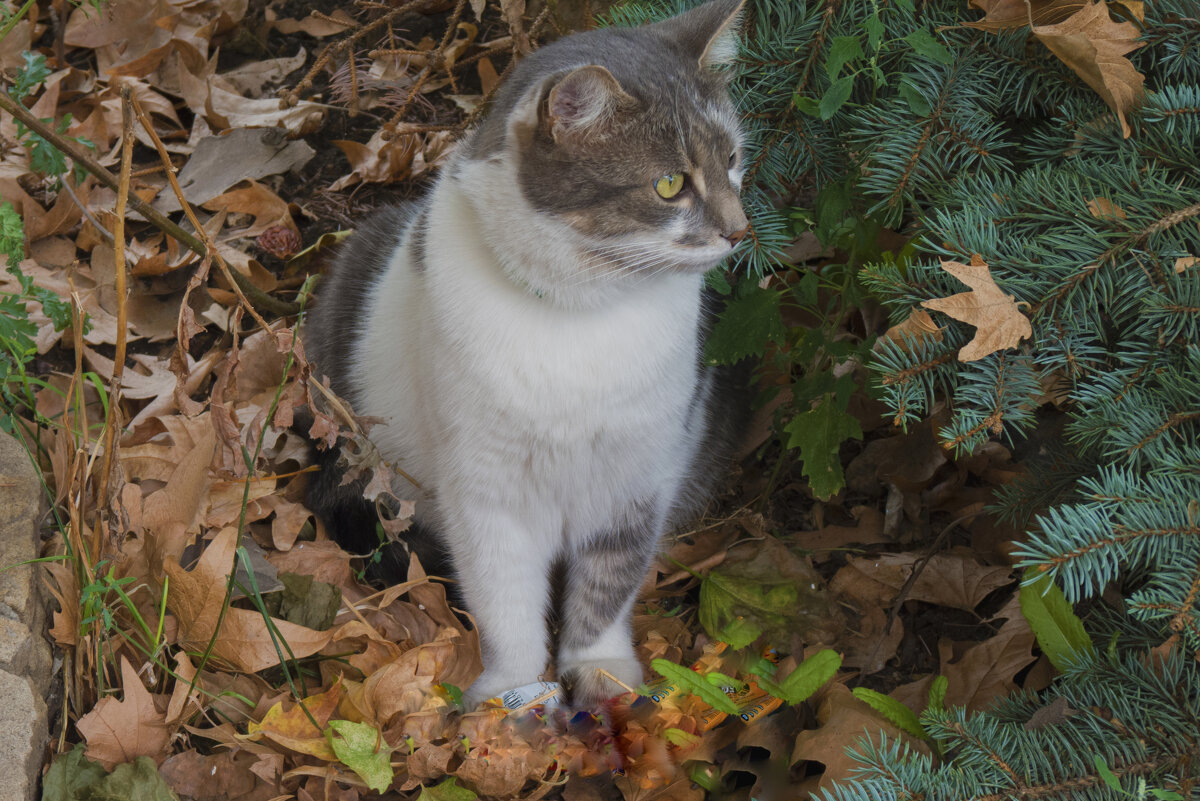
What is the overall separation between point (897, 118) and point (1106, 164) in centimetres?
36

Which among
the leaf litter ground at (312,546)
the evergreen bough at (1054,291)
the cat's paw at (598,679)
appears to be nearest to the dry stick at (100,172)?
the leaf litter ground at (312,546)

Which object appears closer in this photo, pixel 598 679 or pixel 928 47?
pixel 928 47

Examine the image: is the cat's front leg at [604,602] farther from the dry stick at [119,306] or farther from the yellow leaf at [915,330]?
the dry stick at [119,306]

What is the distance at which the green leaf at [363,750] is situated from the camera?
1.74 metres

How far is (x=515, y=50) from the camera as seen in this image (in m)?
2.54

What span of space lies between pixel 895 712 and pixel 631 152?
1.07 metres

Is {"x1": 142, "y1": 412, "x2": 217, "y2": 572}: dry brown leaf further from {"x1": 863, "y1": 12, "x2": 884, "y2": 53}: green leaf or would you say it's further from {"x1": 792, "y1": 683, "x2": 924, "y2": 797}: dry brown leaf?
{"x1": 863, "y1": 12, "x2": 884, "y2": 53}: green leaf

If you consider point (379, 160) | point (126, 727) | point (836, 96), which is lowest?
point (126, 727)

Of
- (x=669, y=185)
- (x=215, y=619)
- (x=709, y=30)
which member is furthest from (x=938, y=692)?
(x=215, y=619)

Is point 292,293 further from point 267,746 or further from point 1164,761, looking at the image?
point 1164,761

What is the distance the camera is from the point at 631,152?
1.61 m

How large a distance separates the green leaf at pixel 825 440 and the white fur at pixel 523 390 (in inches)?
9.9

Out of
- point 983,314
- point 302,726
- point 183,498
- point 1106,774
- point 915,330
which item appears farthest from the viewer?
point 183,498

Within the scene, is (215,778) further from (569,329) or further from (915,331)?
(915,331)
